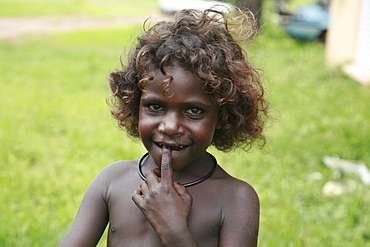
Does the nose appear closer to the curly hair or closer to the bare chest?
the curly hair

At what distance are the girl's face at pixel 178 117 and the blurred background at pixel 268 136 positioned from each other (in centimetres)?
39

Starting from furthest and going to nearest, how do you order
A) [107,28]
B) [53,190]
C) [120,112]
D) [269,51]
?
1. [107,28]
2. [269,51]
3. [53,190]
4. [120,112]

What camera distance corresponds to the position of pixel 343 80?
8.65 m

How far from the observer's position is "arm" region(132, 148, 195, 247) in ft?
4.95

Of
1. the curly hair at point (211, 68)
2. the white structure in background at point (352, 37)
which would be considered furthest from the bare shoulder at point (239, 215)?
the white structure in background at point (352, 37)

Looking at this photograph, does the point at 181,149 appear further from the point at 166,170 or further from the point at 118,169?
the point at 118,169

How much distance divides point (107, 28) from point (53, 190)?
11.4m

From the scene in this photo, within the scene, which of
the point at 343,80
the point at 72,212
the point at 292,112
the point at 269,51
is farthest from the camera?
the point at 269,51

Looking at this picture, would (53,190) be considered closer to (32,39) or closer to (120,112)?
(120,112)

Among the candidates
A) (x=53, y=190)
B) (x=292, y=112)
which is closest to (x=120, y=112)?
(x=53, y=190)

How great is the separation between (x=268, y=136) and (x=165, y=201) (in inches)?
152

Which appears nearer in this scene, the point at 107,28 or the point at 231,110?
the point at 231,110

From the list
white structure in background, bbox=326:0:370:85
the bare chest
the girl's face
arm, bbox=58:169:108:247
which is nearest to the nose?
the girl's face

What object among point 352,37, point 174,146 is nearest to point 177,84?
point 174,146
